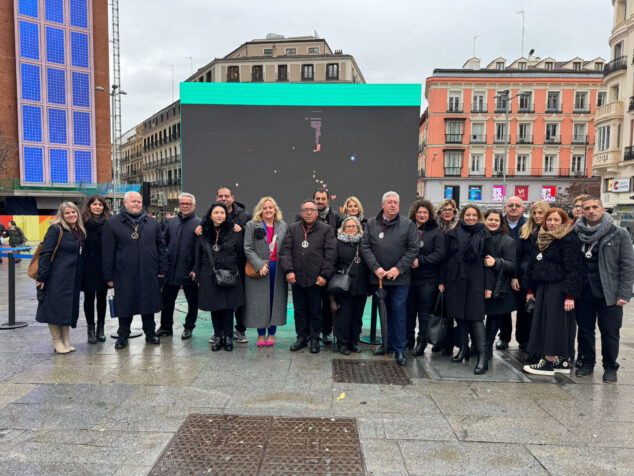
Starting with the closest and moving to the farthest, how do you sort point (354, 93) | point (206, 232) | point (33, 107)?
1. point (206, 232)
2. point (354, 93)
3. point (33, 107)

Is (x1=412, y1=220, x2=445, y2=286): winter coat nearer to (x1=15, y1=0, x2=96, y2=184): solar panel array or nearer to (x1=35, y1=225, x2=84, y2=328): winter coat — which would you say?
(x1=35, y1=225, x2=84, y2=328): winter coat

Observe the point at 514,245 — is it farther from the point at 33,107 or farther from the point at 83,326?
the point at 33,107

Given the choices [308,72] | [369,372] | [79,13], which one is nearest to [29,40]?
[79,13]

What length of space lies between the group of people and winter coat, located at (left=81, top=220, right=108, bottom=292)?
0.04ft

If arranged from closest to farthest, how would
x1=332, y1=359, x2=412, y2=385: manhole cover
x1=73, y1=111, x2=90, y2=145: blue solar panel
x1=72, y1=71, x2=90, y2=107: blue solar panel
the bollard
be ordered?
x1=332, y1=359, x2=412, y2=385: manhole cover
the bollard
x1=72, y1=71, x2=90, y2=107: blue solar panel
x1=73, y1=111, x2=90, y2=145: blue solar panel

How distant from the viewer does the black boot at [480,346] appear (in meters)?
4.60

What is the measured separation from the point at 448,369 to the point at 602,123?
34.2 metres

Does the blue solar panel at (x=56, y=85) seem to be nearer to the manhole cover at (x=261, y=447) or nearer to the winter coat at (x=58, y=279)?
the winter coat at (x=58, y=279)

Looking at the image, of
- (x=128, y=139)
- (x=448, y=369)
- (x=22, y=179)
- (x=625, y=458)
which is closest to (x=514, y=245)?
(x=448, y=369)

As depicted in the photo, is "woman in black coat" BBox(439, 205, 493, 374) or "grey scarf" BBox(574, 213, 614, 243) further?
"woman in black coat" BBox(439, 205, 493, 374)

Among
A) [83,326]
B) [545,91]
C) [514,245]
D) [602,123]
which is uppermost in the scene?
[545,91]

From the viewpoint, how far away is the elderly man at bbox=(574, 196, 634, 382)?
436 centimetres

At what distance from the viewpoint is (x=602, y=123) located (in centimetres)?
3155

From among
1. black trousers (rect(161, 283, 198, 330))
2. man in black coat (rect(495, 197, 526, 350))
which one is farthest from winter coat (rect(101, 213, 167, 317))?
man in black coat (rect(495, 197, 526, 350))
